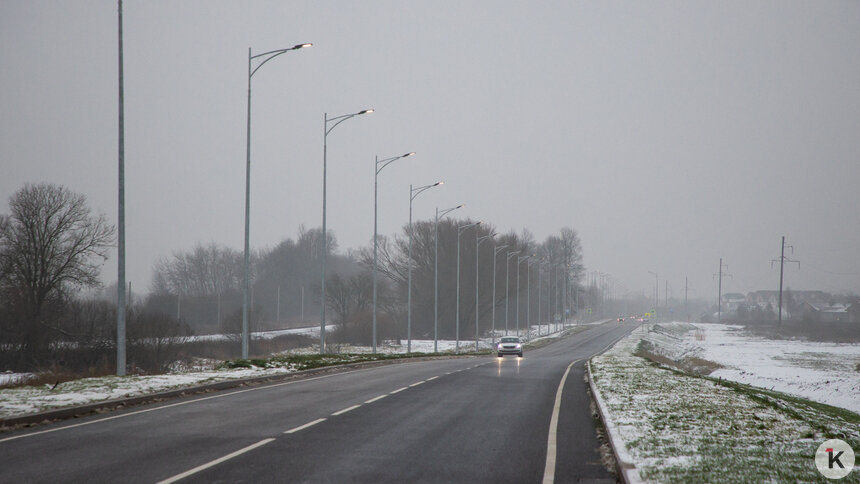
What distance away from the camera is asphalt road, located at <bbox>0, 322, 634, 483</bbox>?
8.24 meters

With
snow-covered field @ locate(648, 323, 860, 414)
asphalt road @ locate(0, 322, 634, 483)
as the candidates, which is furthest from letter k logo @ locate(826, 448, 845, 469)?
snow-covered field @ locate(648, 323, 860, 414)

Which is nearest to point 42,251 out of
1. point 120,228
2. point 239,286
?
point 120,228

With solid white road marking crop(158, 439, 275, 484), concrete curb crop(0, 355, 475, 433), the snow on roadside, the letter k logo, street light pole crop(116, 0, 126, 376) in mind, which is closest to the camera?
solid white road marking crop(158, 439, 275, 484)

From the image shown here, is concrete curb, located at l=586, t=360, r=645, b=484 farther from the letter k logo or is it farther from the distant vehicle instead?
the distant vehicle

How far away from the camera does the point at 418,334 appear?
85500mm

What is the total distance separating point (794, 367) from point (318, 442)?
50.4 metres

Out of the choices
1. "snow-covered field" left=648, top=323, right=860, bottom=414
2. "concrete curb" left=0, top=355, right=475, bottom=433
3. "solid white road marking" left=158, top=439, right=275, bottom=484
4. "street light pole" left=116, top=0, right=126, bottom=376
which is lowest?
"snow-covered field" left=648, top=323, right=860, bottom=414

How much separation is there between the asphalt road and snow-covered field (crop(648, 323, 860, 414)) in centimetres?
2060

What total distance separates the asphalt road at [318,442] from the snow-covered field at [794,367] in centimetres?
2060

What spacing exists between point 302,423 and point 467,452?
3589 millimetres

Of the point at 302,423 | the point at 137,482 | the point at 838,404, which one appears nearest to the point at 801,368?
the point at 838,404

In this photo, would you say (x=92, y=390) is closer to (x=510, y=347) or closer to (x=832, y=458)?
(x=832, y=458)

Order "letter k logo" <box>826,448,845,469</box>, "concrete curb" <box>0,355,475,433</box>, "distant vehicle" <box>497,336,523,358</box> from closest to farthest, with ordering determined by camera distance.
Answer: "letter k logo" <box>826,448,845,469</box>, "concrete curb" <box>0,355,475,433</box>, "distant vehicle" <box>497,336,523,358</box>

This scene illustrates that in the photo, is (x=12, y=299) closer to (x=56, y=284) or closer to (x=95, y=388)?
(x=56, y=284)
